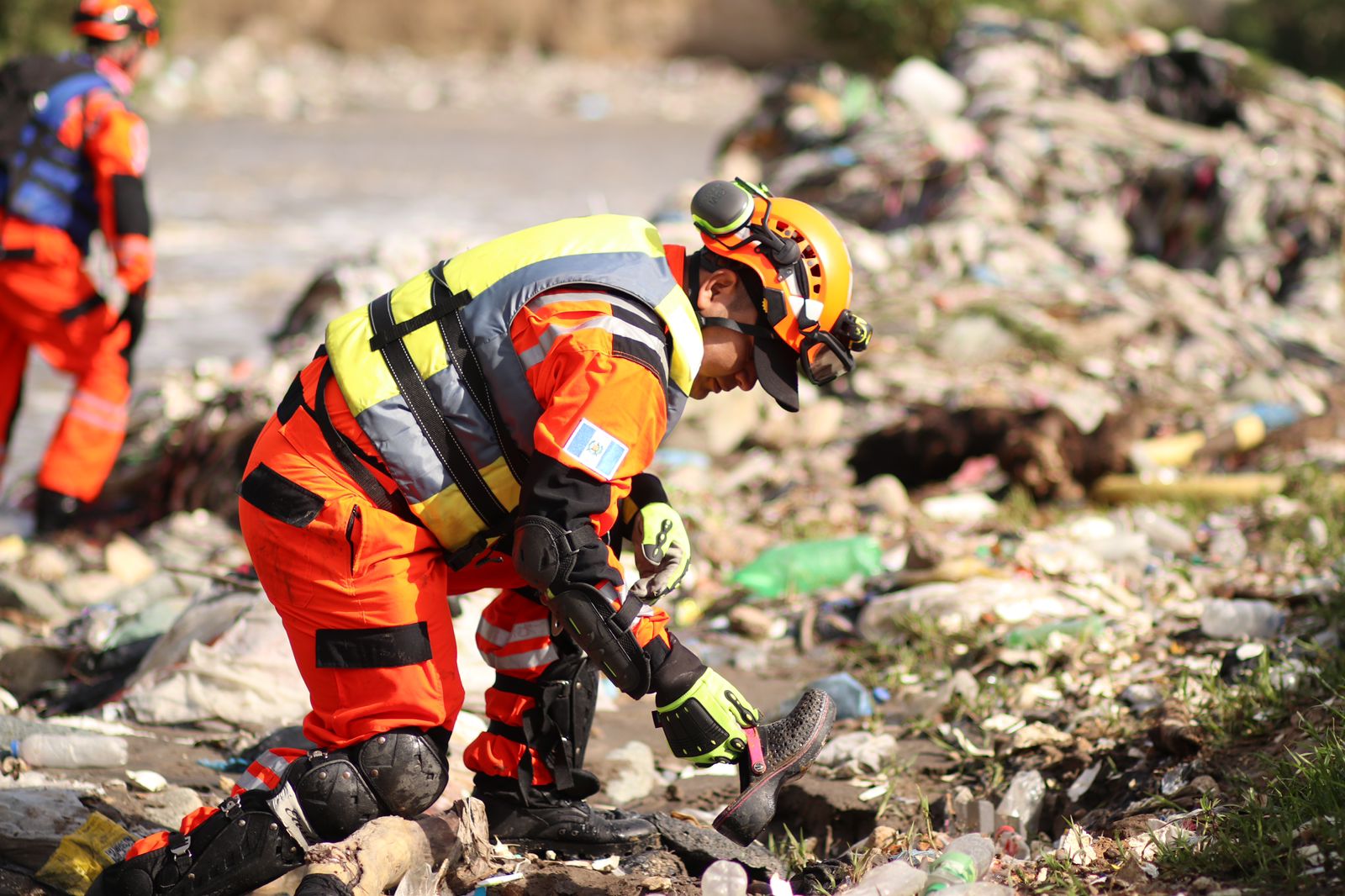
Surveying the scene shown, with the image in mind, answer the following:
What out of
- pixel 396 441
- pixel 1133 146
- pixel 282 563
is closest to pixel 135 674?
pixel 282 563

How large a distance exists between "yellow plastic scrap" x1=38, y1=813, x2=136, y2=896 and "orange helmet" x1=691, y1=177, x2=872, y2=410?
158 cm

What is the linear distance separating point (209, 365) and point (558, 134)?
55.4 ft

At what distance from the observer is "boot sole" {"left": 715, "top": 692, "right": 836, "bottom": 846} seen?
2449 mm

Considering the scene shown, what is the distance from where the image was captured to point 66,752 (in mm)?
3178

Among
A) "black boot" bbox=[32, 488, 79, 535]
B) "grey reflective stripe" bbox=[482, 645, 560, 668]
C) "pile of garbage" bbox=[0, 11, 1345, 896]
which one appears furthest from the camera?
"black boot" bbox=[32, 488, 79, 535]

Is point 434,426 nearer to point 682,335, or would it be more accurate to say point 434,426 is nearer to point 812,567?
point 682,335

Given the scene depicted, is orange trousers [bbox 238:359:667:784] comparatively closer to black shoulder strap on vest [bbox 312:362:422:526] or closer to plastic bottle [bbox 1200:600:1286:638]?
black shoulder strap on vest [bbox 312:362:422:526]

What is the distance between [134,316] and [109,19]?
1092 mm

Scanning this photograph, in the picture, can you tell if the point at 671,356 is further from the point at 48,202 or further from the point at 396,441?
the point at 48,202

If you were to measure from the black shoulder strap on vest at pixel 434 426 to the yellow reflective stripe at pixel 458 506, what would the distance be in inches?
0.4

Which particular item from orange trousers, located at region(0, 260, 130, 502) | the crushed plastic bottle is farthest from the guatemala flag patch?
orange trousers, located at region(0, 260, 130, 502)

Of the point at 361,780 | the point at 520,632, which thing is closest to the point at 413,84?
the point at 520,632

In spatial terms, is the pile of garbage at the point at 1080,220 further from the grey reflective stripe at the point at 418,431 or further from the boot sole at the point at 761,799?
the grey reflective stripe at the point at 418,431

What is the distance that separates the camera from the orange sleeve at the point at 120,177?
505 cm
